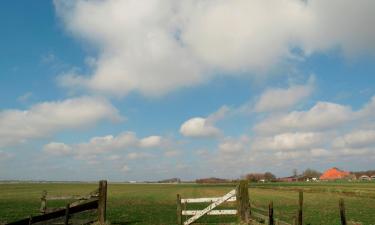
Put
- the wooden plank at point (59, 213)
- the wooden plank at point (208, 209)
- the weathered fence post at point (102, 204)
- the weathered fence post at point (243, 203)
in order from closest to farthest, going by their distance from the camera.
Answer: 1. the wooden plank at point (59, 213)
2. the wooden plank at point (208, 209)
3. the weathered fence post at point (102, 204)
4. the weathered fence post at point (243, 203)

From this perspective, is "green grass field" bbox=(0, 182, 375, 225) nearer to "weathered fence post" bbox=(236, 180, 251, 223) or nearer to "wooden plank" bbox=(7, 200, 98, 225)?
"weathered fence post" bbox=(236, 180, 251, 223)

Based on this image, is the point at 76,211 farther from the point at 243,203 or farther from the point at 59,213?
the point at 243,203

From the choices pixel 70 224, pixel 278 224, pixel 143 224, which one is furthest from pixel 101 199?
pixel 278 224

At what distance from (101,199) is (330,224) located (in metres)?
13.1

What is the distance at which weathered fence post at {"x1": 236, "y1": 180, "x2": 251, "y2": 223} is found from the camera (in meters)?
18.4

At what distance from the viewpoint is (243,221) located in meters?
18.3

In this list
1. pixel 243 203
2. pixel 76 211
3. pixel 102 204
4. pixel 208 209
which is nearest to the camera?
pixel 76 211

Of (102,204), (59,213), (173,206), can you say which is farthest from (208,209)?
(173,206)

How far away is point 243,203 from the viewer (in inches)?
727

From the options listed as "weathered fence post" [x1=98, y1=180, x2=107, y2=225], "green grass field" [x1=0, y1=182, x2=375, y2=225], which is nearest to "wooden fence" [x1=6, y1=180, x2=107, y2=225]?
"weathered fence post" [x1=98, y1=180, x2=107, y2=225]

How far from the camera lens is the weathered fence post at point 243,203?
18.4 m

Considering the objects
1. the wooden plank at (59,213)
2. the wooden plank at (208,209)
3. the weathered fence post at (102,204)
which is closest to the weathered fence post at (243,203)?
the wooden plank at (208,209)

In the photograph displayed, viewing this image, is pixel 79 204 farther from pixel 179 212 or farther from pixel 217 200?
pixel 217 200

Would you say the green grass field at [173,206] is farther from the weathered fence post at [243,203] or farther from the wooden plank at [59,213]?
the wooden plank at [59,213]
